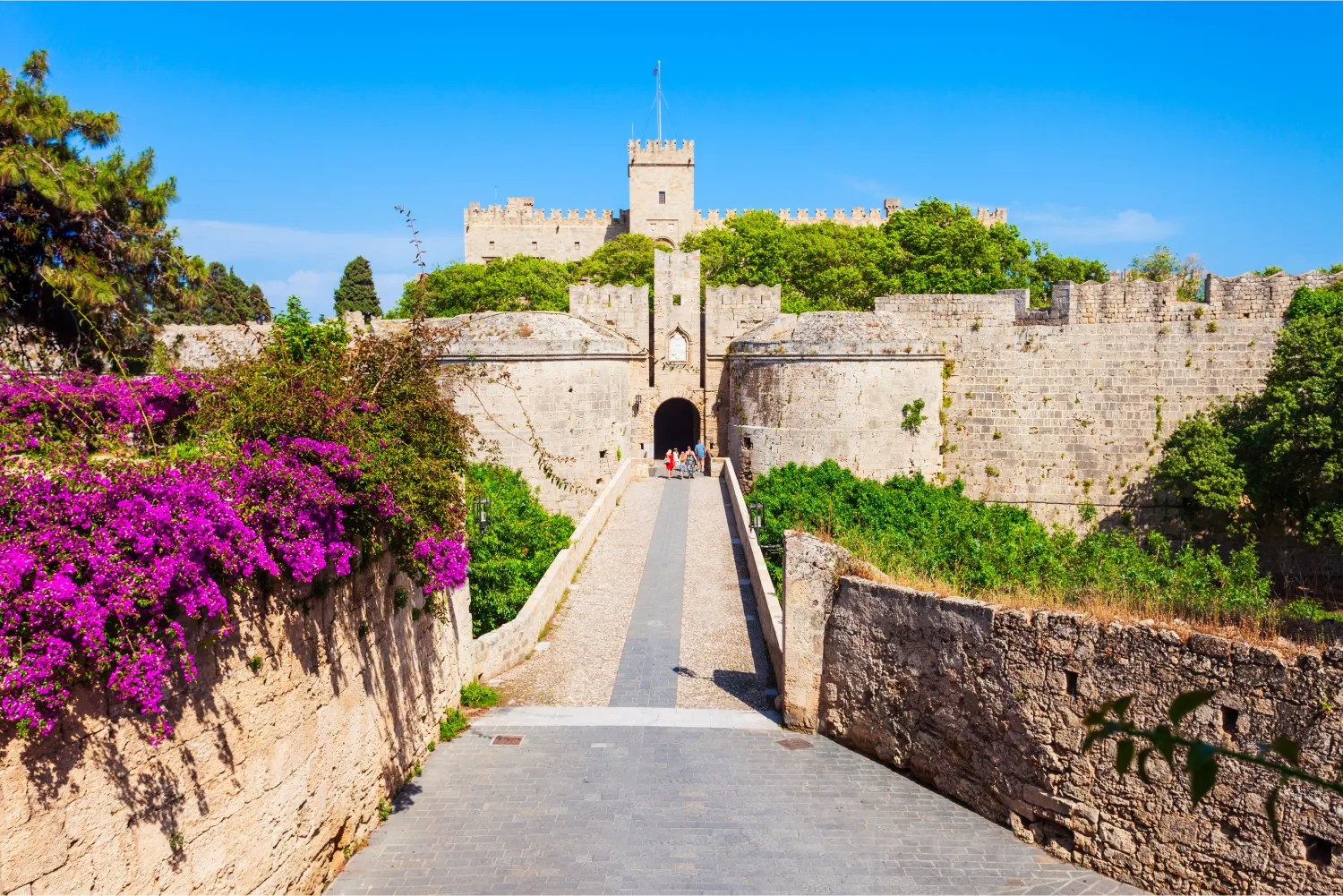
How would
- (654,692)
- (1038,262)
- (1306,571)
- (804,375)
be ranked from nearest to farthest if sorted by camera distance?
(654,692) < (1306,571) < (804,375) < (1038,262)

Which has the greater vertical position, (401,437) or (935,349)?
(935,349)

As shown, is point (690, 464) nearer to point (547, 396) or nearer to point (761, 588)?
point (547, 396)

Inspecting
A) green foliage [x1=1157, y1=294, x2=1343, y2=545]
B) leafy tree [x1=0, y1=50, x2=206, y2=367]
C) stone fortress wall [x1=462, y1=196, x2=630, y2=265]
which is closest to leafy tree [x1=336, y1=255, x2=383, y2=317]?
stone fortress wall [x1=462, y1=196, x2=630, y2=265]

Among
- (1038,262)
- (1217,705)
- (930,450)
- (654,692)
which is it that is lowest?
(654,692)

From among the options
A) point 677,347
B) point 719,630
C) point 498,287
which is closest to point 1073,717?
point 719,630

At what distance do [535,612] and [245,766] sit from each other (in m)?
7.61

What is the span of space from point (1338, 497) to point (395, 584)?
19.9m

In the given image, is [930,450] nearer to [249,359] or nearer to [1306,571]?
[1306,571]

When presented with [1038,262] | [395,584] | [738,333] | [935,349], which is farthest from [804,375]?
[1038,262]

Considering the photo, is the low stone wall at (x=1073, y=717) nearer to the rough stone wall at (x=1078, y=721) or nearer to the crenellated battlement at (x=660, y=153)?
the rough stone wall at (x=1078, y=721)

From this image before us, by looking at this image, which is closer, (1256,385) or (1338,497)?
(1338,497)

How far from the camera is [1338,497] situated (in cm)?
1938

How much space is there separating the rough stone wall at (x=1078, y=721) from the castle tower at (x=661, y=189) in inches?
1925

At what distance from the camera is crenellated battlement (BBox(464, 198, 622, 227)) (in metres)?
60.0
